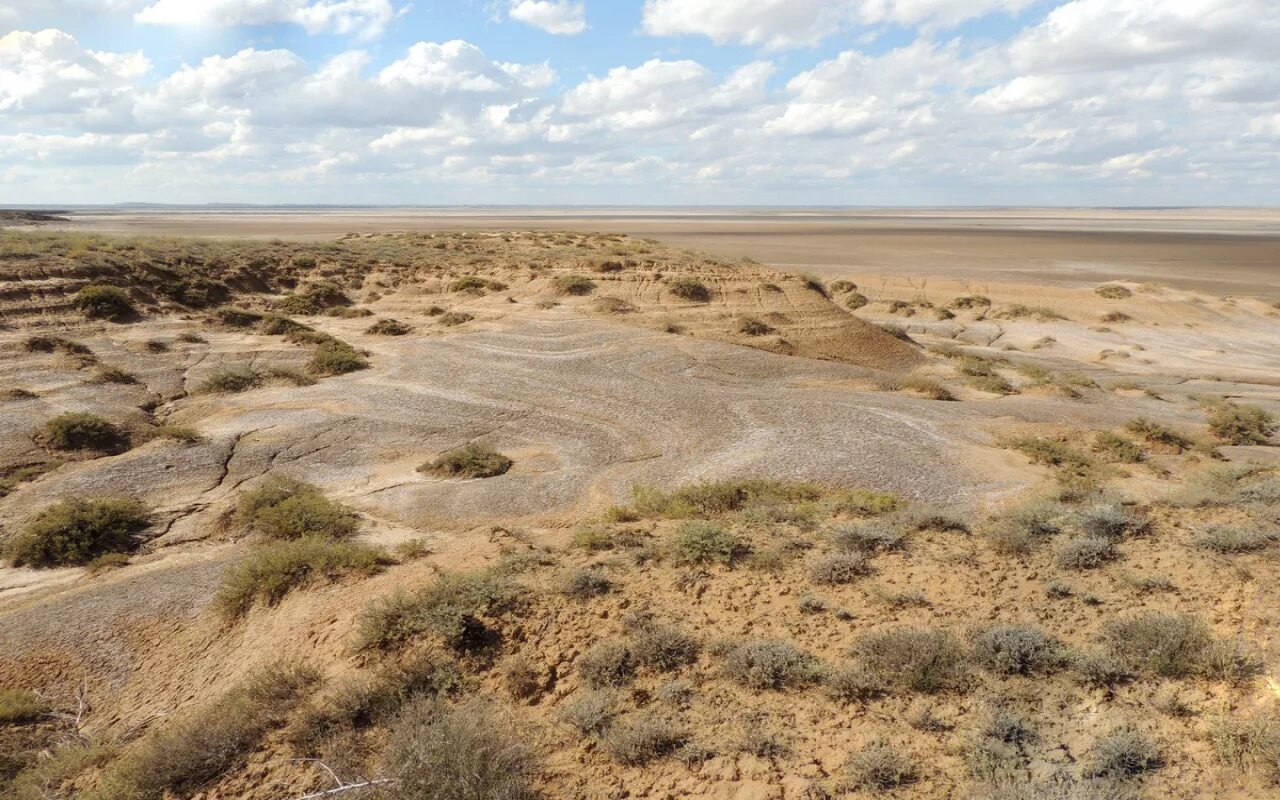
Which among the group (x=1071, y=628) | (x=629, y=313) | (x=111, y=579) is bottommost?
(x=111, y=579)

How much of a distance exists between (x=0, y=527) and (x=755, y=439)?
1354 cm

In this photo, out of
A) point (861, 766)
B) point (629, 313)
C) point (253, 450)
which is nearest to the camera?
point (861, 766)

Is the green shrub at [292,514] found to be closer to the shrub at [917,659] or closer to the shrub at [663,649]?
the shrub at [663,649]

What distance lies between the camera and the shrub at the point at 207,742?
593 centimetres

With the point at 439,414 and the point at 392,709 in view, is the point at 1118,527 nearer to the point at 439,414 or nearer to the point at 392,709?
the point at 392,709

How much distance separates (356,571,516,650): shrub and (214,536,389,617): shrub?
61.8 inches

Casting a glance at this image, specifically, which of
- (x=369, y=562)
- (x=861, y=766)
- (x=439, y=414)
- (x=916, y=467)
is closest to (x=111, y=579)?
(x=369, y=562)

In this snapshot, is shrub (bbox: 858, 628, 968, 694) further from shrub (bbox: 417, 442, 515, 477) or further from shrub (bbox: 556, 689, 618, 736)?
shrub (bbox: 417, 442, 515, 477)

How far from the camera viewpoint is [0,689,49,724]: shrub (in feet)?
23.5

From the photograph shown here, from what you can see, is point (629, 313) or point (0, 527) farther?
point (629, 313)

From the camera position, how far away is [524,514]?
40.4ft

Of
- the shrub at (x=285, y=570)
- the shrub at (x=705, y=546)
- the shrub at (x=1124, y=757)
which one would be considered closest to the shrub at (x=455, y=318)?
the shrub at (x=285, y=570)

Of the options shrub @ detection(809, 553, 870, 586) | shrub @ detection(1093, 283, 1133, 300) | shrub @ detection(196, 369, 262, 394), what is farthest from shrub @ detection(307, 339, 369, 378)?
shrub @ detection(1093, 283, 1133, 300)

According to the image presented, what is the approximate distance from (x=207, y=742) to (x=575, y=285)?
82.9 ft
